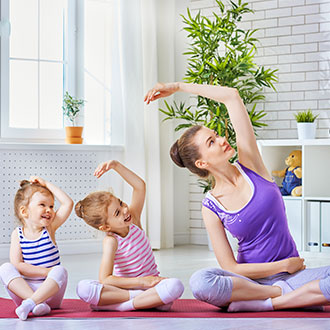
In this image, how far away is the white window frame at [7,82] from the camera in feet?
15.0

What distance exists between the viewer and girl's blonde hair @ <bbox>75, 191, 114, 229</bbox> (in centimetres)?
261

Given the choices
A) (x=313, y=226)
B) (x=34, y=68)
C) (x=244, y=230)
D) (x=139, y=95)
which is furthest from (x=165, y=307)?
(x=34, y=68)

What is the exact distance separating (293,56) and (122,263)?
9.36 ft

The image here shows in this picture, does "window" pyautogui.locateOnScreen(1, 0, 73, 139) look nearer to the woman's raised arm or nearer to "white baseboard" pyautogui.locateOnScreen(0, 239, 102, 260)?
"white baseboard" pyautogui.locateOnScreen(0, 239, 102, 260)

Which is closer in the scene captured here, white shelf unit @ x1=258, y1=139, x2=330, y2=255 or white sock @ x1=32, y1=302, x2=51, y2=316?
white sock @ x1=32, y1=302, x2=51, y2=316

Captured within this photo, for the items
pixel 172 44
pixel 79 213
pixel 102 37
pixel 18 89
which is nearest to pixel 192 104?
pixel 172 44

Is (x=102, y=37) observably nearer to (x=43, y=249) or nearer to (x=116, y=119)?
(x=116, y=119)

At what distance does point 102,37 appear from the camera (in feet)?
16.5

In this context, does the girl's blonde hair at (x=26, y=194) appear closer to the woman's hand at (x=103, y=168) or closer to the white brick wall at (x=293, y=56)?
the woman's hand at (x=103, y=168)

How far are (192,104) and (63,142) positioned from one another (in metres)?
1.10

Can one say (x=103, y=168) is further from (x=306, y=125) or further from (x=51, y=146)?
(x=306, y=125)

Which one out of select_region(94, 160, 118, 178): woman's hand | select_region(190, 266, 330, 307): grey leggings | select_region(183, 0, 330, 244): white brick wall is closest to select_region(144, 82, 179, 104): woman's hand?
select_region(94, 160, 118, 178): woman's hand

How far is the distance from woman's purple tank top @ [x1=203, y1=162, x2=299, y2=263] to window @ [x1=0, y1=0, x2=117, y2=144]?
256 cm

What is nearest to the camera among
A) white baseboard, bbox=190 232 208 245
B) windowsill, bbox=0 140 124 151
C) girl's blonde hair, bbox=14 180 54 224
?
girl's blonde hair, bbox=14 180 54 224
